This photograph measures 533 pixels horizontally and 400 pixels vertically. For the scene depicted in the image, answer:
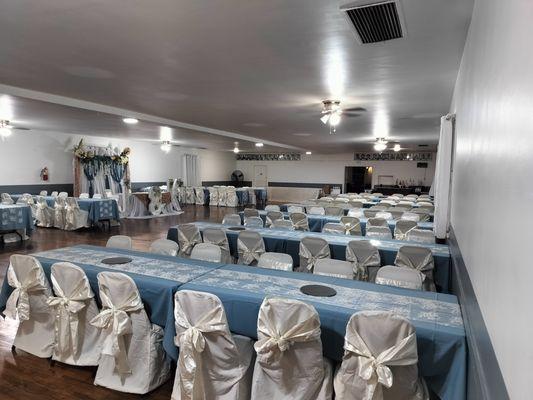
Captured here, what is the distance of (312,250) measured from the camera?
13.4 feet

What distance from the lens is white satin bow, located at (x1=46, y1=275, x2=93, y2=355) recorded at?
8.49ft

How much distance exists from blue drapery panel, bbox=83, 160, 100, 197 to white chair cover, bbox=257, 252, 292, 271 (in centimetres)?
983

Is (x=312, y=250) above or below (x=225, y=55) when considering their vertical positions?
below

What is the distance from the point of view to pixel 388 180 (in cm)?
1658

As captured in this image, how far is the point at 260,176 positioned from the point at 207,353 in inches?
702

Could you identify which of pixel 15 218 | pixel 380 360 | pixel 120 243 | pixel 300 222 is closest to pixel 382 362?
pixel 380 360

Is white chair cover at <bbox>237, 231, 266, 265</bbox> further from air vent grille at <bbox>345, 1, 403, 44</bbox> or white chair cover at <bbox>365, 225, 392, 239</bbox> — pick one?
air vent grille at <bbox>345, 1, 403, 44</bbox>

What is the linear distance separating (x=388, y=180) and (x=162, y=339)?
15620mm

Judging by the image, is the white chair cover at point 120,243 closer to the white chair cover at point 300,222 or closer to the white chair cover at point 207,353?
the white chair cover at point 207,353

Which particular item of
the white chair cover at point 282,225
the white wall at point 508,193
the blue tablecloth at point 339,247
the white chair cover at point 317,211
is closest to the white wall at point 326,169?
the white chair cover at point 317,211

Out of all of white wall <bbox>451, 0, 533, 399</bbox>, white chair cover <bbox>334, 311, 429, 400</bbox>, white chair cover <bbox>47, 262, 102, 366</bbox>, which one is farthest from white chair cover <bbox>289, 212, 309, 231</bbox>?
white wall <bbox>451, 0, 533, 399</bbox>

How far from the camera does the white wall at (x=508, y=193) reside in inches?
31.4

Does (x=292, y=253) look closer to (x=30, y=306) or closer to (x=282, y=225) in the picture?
(x=282, y=225)

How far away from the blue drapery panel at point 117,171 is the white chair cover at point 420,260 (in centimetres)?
1064
